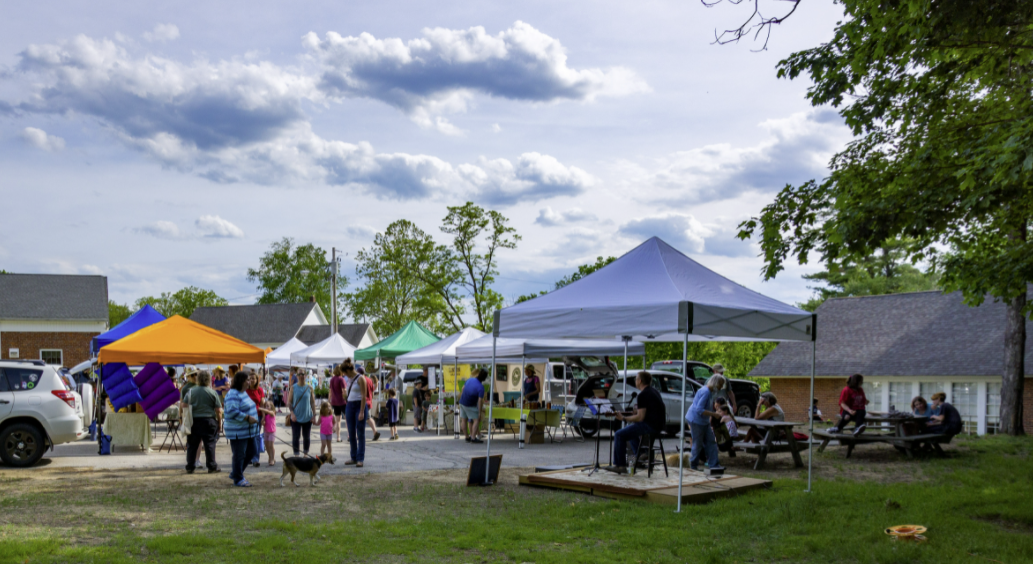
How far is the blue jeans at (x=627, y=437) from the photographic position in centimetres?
1055

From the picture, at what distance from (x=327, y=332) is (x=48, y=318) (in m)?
21.5

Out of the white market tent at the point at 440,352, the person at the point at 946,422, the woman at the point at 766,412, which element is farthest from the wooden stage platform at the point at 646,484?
the white market tent at the point at 440,352

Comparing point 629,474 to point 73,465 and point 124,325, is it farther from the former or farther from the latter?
point 124,325

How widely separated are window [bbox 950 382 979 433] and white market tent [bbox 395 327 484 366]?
1758 cm

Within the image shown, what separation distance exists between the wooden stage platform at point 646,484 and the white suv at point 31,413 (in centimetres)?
781

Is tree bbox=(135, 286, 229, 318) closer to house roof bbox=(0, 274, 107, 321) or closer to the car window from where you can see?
house roof bbox=(0, 274, 107, 321)

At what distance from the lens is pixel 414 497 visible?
9.84m

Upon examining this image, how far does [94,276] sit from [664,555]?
56.8m

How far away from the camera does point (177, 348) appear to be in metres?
14.4

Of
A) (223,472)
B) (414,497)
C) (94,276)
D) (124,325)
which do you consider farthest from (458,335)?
(94,276)

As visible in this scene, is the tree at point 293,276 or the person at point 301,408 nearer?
the person at point 301,408

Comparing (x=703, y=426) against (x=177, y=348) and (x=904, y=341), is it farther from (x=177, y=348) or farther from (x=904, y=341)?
(x=904, y=341)

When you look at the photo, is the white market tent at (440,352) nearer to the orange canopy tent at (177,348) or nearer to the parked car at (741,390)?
the parked car at (741,390)

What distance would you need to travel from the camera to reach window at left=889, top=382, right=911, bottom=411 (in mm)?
28797
